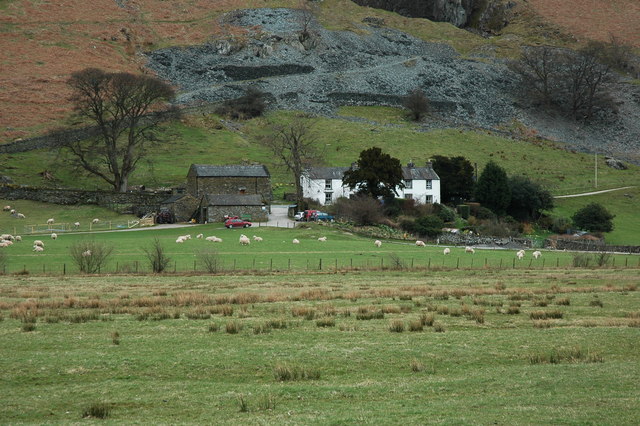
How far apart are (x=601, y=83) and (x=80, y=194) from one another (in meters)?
114

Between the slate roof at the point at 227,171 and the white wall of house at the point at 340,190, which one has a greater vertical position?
the slate roof at the point at 227,171

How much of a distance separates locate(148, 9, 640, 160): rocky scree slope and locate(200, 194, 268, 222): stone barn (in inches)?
2130

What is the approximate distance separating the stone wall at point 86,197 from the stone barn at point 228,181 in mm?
3973

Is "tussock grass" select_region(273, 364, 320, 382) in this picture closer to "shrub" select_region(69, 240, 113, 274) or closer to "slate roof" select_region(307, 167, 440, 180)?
"shrub" select_region(69, 240, 113, 274)

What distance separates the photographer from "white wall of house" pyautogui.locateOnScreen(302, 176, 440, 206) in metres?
86.3

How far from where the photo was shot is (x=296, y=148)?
8381 cm

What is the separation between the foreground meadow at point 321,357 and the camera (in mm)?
13844

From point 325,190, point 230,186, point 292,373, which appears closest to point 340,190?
point 325,190

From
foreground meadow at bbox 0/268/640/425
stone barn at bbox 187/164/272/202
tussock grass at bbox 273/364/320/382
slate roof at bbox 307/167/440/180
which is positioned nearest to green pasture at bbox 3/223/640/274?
stone barn at bbox 187/164/272/202

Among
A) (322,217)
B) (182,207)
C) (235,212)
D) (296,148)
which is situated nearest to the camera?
(322,217)

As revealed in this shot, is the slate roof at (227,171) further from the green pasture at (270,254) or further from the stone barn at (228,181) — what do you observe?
the green pasture at (270,254)

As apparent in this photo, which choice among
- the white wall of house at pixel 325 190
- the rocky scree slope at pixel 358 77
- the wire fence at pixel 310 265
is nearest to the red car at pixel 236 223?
the white wall of house at pixel 325 190

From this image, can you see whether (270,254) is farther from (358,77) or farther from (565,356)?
(358,77)

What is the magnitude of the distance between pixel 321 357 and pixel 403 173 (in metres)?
71.0
